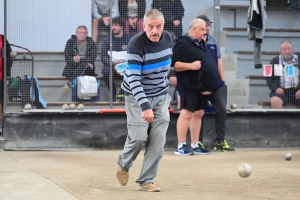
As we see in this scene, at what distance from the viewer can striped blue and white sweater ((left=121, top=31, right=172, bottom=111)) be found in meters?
6.62

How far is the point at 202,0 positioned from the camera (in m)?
11.6

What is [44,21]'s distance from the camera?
1109cm

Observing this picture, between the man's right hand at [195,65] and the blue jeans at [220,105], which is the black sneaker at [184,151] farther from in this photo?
the man's right hand at [195,65]

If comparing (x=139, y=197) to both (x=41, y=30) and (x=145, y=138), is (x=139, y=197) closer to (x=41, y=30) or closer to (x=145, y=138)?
(x=145, y=138)

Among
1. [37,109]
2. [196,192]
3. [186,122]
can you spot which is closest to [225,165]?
[186,122]

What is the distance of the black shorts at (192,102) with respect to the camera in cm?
1050

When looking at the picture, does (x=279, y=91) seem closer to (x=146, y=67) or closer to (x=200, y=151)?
(x=200, y=151)

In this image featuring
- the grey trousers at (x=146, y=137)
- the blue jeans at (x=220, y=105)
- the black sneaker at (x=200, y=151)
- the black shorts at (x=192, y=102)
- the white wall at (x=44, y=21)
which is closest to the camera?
the grey trousers at (x=146, y=137)

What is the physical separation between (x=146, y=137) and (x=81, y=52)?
15.2 ft

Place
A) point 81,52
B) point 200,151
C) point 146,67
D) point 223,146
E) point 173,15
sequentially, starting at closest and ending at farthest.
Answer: point 146,67 → point 200,151 → point 81,52 → point 223,146 → point 173,15

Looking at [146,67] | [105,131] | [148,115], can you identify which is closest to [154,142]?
[148,115]

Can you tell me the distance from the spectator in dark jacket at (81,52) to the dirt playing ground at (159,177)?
55.7 inches

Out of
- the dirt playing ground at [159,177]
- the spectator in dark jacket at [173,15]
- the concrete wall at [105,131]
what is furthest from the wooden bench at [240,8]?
the dirt playing ground at [159,177]

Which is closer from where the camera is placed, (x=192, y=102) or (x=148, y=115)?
(x=148, y=115)
